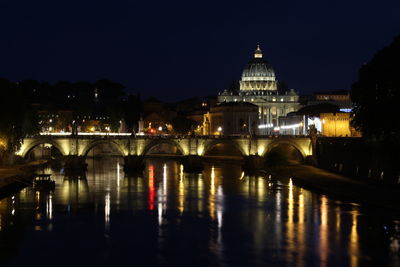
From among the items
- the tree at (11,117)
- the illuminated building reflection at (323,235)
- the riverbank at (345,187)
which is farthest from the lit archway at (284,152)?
the illuminated building reflection at (323,235)

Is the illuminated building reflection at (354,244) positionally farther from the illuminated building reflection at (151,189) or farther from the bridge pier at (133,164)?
→ the bridge pier at (133,164)

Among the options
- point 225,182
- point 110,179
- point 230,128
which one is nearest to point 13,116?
point 110,179

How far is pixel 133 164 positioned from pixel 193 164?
6.60 metres

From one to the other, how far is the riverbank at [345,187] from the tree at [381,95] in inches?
152

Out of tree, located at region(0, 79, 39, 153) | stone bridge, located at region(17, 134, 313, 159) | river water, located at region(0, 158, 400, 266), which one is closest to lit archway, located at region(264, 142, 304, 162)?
stone bridge, located at region(17, 134, 313, 159)

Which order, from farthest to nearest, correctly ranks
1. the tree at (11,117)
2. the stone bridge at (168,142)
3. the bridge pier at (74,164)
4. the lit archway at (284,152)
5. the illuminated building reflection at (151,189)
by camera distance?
the lit archway at (284,152) < the stone bridge at (168,142) < the bridge pier at (74,164) < the tree at (11,117) < the illuminated building reflection at (151,189)

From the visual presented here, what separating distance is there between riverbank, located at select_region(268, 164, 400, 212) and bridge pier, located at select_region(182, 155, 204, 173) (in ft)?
30.9

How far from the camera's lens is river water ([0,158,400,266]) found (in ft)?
122

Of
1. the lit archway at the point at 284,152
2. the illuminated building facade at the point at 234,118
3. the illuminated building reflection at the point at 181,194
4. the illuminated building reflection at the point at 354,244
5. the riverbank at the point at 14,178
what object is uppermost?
the illuminated building facade at the point at 234,118

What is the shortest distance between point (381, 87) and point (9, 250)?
102 feet

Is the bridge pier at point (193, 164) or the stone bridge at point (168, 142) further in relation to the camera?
the stone bridge at point (168, 142)

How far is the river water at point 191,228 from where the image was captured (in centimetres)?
3731

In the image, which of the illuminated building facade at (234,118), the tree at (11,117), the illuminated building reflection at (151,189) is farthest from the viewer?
the illuminated building facade at (234,118)

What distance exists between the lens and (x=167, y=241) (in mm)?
41250
